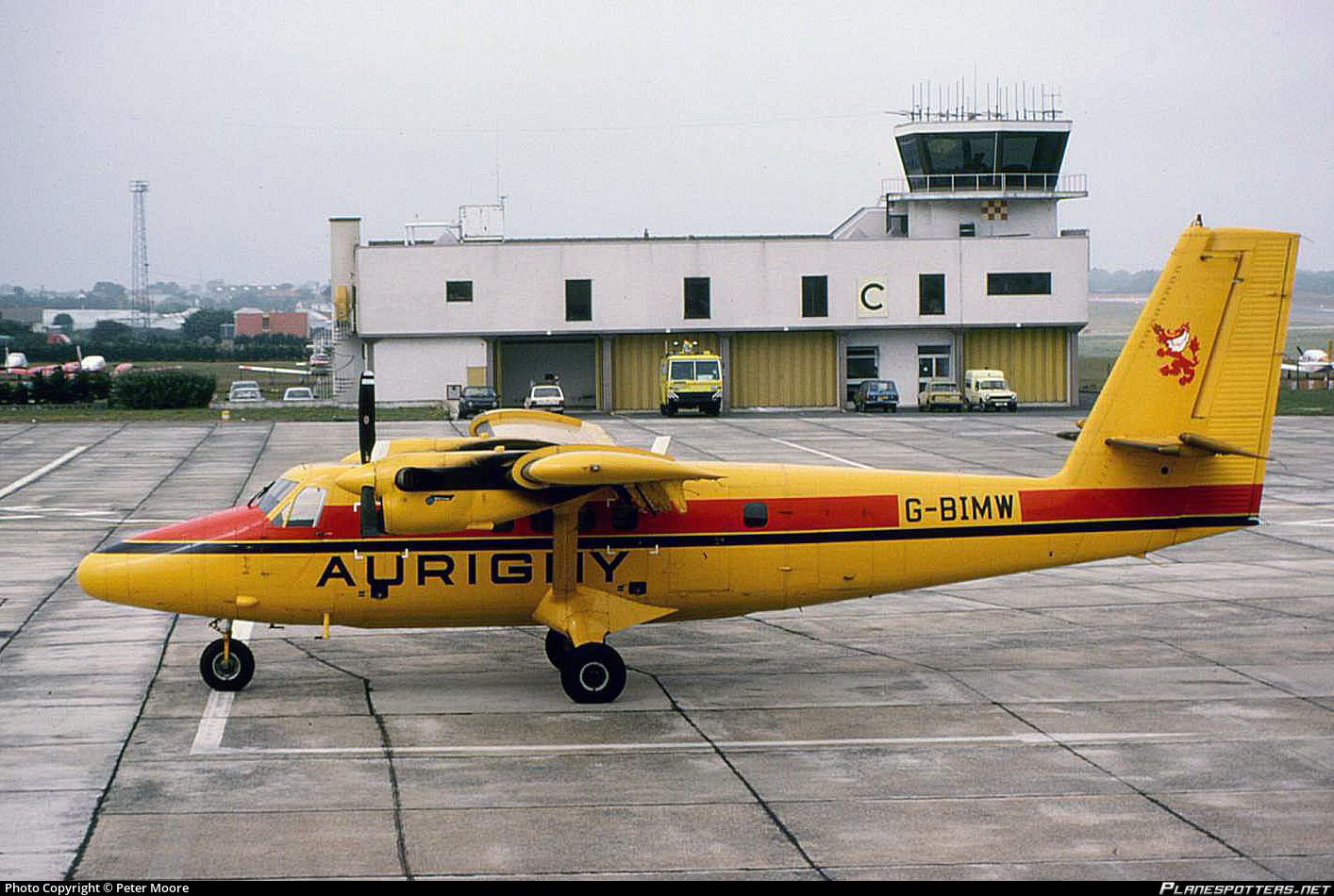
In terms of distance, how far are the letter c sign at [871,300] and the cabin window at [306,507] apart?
197ft

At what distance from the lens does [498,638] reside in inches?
854

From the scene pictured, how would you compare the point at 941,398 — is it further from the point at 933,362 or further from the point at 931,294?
the point at 933,362

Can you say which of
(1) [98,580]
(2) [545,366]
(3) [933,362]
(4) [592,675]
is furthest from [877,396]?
(1) [98,580]

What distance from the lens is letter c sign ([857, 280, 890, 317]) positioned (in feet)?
249

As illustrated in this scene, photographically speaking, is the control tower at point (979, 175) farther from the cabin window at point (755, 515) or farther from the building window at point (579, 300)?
the cabin window at point (755, 515)

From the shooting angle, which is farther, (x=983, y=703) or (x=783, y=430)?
(x=783, y=430)

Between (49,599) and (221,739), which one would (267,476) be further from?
(221,739)

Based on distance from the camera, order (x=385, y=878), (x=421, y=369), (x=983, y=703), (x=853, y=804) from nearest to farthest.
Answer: (x=385, y=878), (x=853, y=804), (x=983, y=703), (x=421, y=369)

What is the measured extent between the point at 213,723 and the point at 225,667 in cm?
150

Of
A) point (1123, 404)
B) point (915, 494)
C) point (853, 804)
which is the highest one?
point (1123, 404)

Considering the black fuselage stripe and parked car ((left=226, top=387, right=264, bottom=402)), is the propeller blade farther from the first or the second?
parked car ((left=226, top=387, right=264, bottom=402))

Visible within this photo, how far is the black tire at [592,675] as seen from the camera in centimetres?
1778

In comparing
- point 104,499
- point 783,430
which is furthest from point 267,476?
point 783,430

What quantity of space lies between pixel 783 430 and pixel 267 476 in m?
23.0
